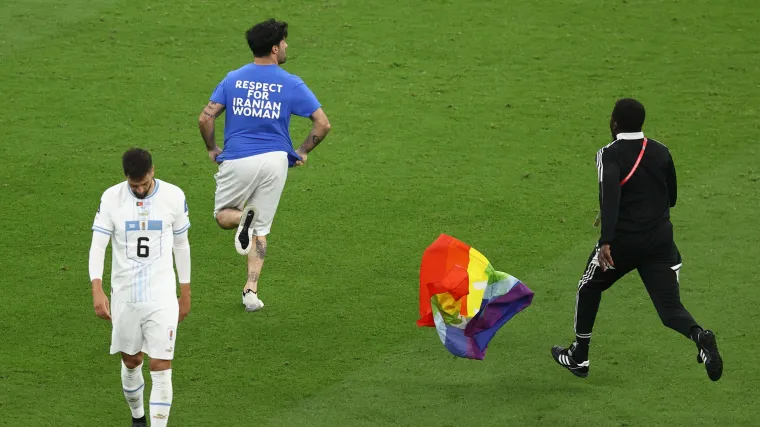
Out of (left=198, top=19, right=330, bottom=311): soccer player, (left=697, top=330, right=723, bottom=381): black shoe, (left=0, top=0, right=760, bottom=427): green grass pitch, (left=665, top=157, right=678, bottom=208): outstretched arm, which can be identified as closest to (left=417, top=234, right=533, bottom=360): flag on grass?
(left=0, top=0, right=760, bottom=427): green grass pitch

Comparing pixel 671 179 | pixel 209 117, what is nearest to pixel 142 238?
pixel 209 117

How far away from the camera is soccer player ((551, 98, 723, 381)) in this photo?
7.52 m

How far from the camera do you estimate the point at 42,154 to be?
1185 centimetres

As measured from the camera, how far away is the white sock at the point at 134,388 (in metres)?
7.09

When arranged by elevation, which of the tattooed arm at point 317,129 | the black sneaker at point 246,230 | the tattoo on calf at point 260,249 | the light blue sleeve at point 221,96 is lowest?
the tattoo on calf at point 260,249

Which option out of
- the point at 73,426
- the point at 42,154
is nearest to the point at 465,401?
the point at 73,426

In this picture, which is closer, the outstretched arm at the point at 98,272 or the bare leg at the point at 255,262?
the outstretched arm at the point at 98,272

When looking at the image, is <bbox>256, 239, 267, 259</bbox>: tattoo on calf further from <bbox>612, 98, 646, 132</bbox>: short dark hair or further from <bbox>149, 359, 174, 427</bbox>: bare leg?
<bbox>612, 98, 646, 132</bbox>: short dark hair

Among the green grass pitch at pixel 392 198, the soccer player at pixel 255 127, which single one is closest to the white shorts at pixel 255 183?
the soccer player at pixel 255 127

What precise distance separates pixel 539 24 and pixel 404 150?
3790 millimetres

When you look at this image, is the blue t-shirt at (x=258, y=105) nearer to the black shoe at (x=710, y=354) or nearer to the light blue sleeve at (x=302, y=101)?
the light blue sleeve at (x=302, y=101)

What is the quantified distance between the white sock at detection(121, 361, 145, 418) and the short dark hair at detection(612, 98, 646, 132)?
3495 mm

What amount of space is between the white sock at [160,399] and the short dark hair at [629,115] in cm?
335

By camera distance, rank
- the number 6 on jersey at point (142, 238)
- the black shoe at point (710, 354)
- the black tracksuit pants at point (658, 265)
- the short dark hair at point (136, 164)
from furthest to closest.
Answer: the black tracksuit pants at point (658, 265) < the black shoe at point (710, 354) < the number 6 on jersey at point (142, 238) < the short dark hair at point (136, 164)
